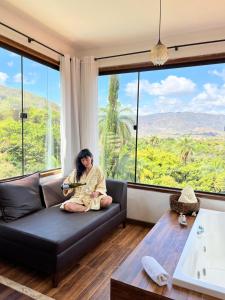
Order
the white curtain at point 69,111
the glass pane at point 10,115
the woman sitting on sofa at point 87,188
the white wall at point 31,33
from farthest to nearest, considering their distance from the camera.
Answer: the white curtain at point 69,111, the woman sitting on sofa at point 87,188, the glass pane at point 10,115, the white wall at point 31,33

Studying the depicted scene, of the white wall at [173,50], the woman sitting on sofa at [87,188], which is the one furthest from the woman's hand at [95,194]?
the white wall at [173,50]

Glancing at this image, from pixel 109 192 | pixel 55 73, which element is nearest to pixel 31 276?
pixel 109 192

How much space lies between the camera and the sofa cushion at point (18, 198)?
234 centimetres

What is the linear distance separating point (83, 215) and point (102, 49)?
2.53 meters

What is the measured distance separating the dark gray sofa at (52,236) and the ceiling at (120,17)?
A: 227cm

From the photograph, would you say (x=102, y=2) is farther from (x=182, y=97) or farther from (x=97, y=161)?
(x=97, y=161)

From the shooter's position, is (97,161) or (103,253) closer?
(103,253)

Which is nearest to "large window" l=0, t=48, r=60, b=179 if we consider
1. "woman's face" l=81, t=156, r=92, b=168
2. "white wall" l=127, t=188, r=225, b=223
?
"woman's face" l=81, t=156, r=92, b=168

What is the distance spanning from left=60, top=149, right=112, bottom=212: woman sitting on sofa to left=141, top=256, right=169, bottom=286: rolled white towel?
121 cm

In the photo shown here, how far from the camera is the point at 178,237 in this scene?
2109mm

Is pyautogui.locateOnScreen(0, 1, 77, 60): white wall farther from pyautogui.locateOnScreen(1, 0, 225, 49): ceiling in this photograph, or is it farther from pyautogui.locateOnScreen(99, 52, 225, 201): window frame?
pyautogui.locateOnScreen(99, 52, 225, 201): window frame

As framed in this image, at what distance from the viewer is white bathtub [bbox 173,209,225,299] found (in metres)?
1.40

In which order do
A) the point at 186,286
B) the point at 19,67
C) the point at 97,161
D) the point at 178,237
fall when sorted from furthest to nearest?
the point at 97,161 < the point at 19,67 < the point at 178,237 < the point at 186,286

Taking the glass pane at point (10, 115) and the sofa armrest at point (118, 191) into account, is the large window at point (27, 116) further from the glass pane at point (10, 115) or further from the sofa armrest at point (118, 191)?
the sofa armrest at point (118, 191)
